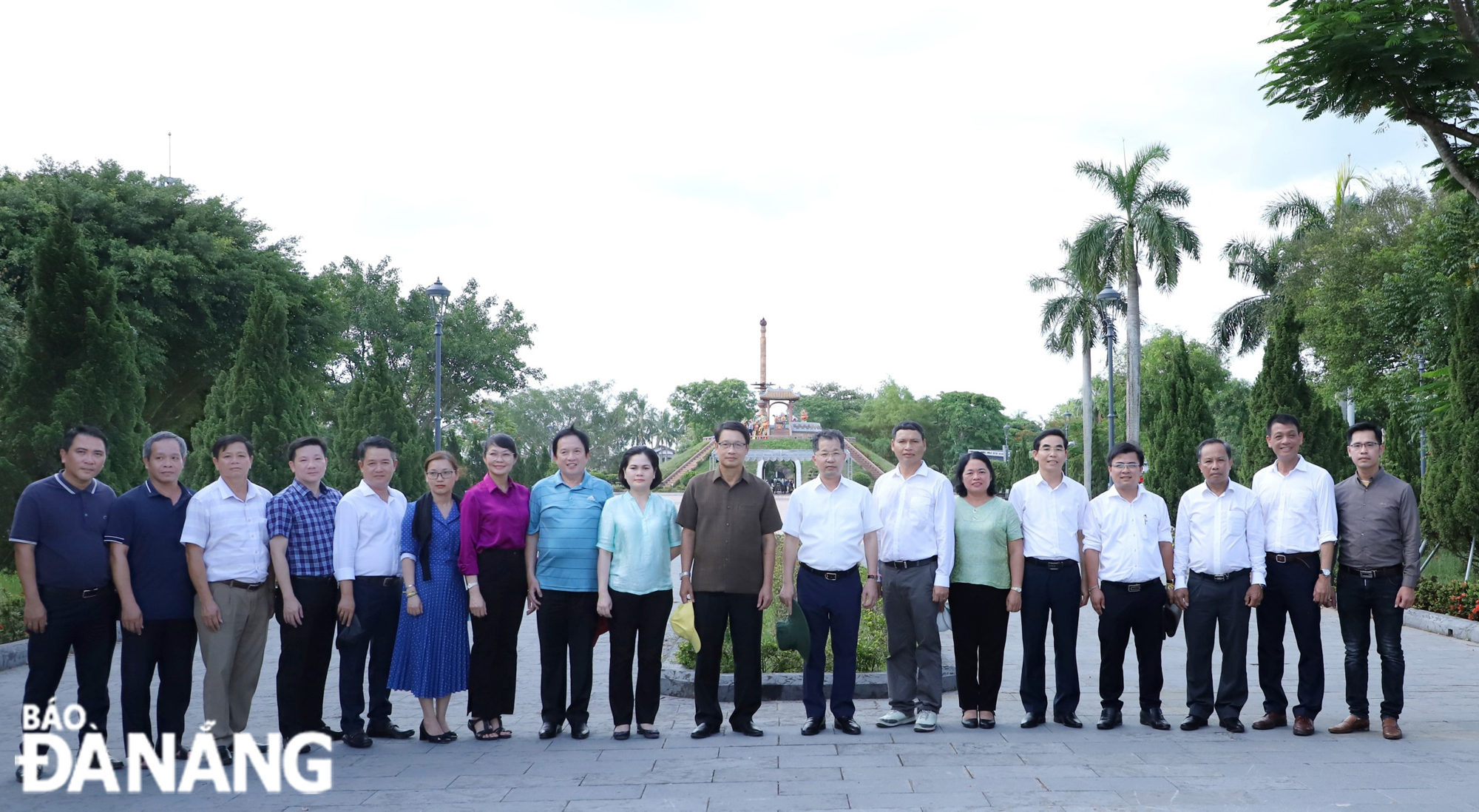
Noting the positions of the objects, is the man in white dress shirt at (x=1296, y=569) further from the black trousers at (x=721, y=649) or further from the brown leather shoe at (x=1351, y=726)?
the black trousers at (x=721, y=649)

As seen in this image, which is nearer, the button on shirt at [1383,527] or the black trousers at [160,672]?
the black trousers at [160,672]

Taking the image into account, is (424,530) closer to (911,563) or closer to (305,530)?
(305,530)

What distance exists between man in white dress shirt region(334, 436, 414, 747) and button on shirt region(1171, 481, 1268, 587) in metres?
4.25

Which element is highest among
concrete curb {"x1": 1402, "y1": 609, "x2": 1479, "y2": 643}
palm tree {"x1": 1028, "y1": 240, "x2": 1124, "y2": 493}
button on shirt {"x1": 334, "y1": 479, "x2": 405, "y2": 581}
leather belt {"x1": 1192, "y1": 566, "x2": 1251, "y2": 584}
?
palm tree {"x1": 1028, "y1": 240, "x2": 1124, "y2": 493}

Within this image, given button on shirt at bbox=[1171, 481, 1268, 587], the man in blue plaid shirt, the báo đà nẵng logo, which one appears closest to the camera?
the báo đà nẵng logo

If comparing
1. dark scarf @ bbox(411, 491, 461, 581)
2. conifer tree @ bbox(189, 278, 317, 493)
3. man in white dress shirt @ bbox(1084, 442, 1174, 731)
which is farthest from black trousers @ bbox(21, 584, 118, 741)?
conifer tree @ bbox(189, 278, 317, 493)

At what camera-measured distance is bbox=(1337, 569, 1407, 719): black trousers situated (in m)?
5.75

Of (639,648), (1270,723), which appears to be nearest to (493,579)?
(639,648)

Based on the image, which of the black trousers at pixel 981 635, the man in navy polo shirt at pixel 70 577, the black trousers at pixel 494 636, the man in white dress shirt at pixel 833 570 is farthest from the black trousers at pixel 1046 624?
the man in navy polo shirt at pixel 70 577

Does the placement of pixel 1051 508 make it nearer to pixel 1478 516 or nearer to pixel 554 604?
pixel 554 604

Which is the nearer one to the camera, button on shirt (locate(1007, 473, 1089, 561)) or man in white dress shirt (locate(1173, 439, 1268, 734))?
man in white dress shirt (locate(1173, 439, 1268, 734))

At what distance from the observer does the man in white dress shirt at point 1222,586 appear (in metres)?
5.93

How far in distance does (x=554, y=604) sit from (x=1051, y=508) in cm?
278

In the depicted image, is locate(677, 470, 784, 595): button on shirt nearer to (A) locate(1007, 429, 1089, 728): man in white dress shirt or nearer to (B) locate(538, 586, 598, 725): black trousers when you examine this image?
(B) locate(538, 586, 598, 725): black trousers
